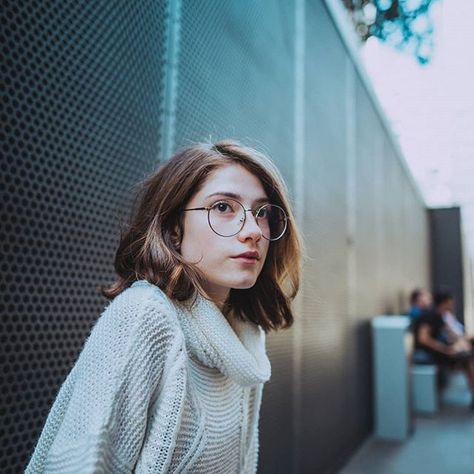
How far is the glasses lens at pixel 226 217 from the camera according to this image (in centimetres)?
112

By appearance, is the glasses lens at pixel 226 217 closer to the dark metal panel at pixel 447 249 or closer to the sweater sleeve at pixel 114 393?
the sweater sleeve at pixel 114 393

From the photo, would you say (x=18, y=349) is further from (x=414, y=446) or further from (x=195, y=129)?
(x=414, y=446)

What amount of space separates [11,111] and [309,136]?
2858 millimetres

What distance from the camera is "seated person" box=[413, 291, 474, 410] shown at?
7.08m

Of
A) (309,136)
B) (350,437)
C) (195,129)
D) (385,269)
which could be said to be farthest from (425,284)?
(195,129)

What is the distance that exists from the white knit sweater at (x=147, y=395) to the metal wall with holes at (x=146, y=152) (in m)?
0.55

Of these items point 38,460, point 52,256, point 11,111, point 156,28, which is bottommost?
point 38,460

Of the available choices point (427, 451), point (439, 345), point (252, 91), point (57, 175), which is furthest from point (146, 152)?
point (439, 345)

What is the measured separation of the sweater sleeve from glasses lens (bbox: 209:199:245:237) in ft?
0.80

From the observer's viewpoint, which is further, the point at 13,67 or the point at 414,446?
the point at 414,446

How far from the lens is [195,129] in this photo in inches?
89.3

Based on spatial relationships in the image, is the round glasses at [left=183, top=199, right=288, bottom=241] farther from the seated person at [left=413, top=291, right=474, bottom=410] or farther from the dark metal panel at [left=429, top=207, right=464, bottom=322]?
the dark metal panel at [left=429, top=207, right=464, bottom=322]

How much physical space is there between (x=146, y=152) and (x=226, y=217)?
3.02 feet

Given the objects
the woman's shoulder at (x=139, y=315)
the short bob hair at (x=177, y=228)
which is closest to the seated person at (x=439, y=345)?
the short bob hair at (x=177, y=228)
